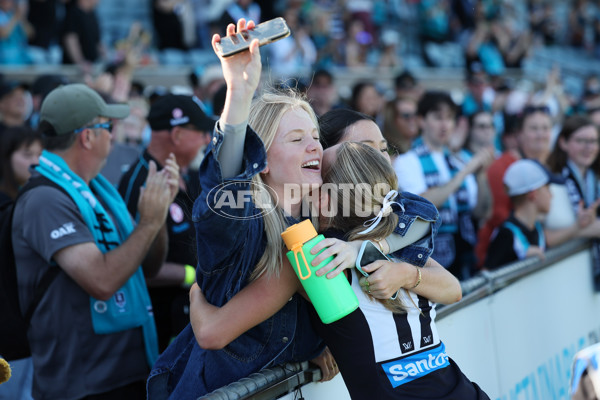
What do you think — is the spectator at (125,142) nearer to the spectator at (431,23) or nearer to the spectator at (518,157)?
the spectator at (518,157)

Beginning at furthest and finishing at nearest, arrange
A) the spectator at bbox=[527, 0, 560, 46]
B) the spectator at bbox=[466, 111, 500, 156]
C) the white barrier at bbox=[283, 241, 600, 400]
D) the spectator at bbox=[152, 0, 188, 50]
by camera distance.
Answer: the spectator at bbox=[527, 0, 560, 46]
the spectator at bbox=[152, 0, 188, 50]
the spectator at bbox=[466, 111, 500, 156]
the white barrier at bbox=[283, 241, 600, 400]

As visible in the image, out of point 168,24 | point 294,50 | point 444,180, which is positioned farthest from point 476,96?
point 444,180

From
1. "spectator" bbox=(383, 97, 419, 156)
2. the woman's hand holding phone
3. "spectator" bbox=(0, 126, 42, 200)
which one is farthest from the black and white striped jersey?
"spectator" bbox=(383, 97, 419, 156)

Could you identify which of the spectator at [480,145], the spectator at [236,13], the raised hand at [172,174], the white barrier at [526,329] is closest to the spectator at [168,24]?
the spectator at [236,13]

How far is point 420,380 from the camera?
2.22 metres

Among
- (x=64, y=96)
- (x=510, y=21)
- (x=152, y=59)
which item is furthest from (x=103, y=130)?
(x=510, y=21)

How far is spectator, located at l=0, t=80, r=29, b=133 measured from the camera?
248 inches

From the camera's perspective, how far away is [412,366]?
2217mm

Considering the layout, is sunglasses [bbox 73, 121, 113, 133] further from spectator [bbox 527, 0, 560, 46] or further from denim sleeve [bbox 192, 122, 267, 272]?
spectator [bbox 527, 0, 560, 46]

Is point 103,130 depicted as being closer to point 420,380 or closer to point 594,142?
point 420,380

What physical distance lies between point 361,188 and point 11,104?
4887 millimetres

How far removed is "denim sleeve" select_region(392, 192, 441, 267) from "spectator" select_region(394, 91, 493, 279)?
9.06 feet

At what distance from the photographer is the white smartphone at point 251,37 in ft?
6.43

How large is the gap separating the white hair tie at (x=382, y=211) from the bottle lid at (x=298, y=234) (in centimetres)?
25
